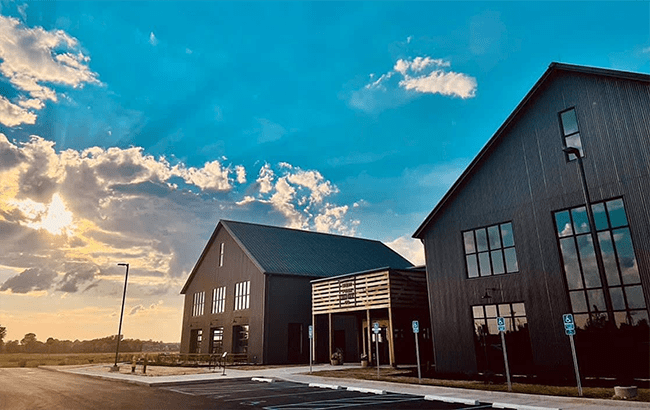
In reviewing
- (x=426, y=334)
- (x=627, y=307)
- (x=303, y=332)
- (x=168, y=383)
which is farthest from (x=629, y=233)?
(x=303, y=332)

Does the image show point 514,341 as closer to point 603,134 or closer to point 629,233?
point 629,233

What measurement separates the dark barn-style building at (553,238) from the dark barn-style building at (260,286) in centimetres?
1504

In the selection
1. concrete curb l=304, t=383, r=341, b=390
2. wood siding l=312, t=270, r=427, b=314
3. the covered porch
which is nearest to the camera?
concrete curb l=304, t=383, r=341, b=390

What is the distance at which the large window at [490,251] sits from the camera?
67.3ft

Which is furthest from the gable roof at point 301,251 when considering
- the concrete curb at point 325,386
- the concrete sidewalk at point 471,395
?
the concrete curb at point 325,386

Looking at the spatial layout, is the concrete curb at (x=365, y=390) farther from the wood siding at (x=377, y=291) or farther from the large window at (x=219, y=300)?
the large window at (x=219, y=300)

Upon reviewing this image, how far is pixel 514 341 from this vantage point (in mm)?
19375

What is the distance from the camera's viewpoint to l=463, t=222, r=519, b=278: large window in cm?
2052

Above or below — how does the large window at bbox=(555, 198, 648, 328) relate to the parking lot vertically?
above

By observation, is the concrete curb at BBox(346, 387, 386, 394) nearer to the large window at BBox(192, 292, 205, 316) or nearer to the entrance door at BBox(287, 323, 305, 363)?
the entrance door at BBox(287, 323, 305, 363)

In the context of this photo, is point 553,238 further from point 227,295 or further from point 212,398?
point 227,295

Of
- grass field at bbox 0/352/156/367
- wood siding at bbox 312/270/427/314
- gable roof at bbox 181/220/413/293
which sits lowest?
grass field at bbox 0/352/156/367

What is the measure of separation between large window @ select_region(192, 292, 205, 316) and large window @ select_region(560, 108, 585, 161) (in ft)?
116

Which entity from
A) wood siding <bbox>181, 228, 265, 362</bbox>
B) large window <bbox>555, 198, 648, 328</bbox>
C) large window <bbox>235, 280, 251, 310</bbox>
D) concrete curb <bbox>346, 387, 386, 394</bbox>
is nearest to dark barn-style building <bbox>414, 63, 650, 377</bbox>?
large window <bbox>555, 198, 648, 328</bbox>
